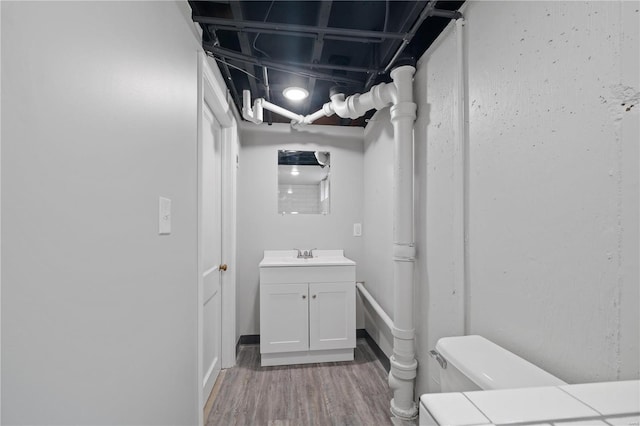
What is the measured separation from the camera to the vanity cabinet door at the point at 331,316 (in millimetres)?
2215

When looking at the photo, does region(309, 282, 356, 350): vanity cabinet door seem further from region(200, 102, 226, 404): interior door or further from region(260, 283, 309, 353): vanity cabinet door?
region(200, 102, 226, 404): interior door

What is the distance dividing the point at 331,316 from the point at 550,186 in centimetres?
183

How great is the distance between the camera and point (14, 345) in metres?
0.44

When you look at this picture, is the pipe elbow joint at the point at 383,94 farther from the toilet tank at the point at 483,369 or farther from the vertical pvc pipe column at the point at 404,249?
the toilet tank at the point at 483,369

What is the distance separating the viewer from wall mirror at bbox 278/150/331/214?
8.88ft

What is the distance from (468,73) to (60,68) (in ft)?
4.53

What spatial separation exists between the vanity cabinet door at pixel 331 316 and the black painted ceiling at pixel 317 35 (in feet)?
5.27

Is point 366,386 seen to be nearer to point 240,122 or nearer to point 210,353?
point 210,353

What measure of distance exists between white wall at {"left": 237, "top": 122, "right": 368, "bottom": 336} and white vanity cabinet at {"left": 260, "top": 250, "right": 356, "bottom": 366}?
1.57 feet

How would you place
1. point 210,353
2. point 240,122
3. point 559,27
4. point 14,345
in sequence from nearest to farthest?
point 14,345 → point 559,27 → point 210,353 → point 240,122

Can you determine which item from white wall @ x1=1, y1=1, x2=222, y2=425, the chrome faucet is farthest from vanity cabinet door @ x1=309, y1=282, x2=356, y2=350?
white wall @ x1=1, y1=1, x2=222, y2=425

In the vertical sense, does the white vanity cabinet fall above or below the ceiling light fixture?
below

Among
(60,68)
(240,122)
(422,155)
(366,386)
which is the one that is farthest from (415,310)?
(240,122)

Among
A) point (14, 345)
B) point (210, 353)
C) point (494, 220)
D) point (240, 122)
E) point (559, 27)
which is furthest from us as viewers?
point (240, 122)
